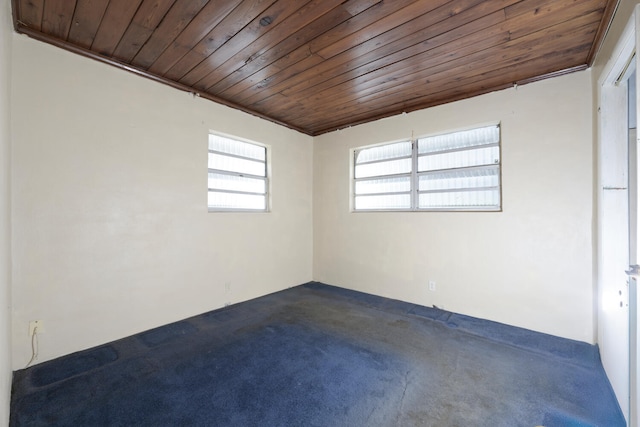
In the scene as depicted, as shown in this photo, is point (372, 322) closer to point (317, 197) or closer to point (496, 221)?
point (496, 221)

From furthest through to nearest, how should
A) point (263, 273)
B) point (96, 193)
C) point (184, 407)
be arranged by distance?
1. point (263, 273)
2. point (96, 193)
3. point (184, 407)

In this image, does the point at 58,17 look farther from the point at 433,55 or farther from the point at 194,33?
the point at 433,55

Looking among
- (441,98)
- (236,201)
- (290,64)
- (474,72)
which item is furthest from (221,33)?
(441,98)

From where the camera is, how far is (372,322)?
306cm

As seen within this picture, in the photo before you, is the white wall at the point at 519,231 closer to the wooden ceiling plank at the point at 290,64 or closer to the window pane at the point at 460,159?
the window pane at the point at 460,159

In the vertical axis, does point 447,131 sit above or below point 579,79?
below

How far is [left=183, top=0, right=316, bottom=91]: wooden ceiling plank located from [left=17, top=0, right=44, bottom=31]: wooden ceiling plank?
107 centimetres

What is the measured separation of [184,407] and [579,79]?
4.23 metres

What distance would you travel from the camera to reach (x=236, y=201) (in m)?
3.72

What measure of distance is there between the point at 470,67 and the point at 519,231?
1745mm

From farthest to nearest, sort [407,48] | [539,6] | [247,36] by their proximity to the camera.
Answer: [407,48], [247,36], [539,6]

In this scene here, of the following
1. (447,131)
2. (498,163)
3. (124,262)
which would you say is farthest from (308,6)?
(124,262)

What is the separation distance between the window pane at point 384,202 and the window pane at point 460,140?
0.67 meters

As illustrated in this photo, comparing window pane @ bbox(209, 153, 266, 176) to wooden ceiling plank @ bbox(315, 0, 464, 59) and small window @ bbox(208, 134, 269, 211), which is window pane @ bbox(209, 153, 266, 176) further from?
wooden ceiling plank @ bbox(315, 0, 464, 59)
